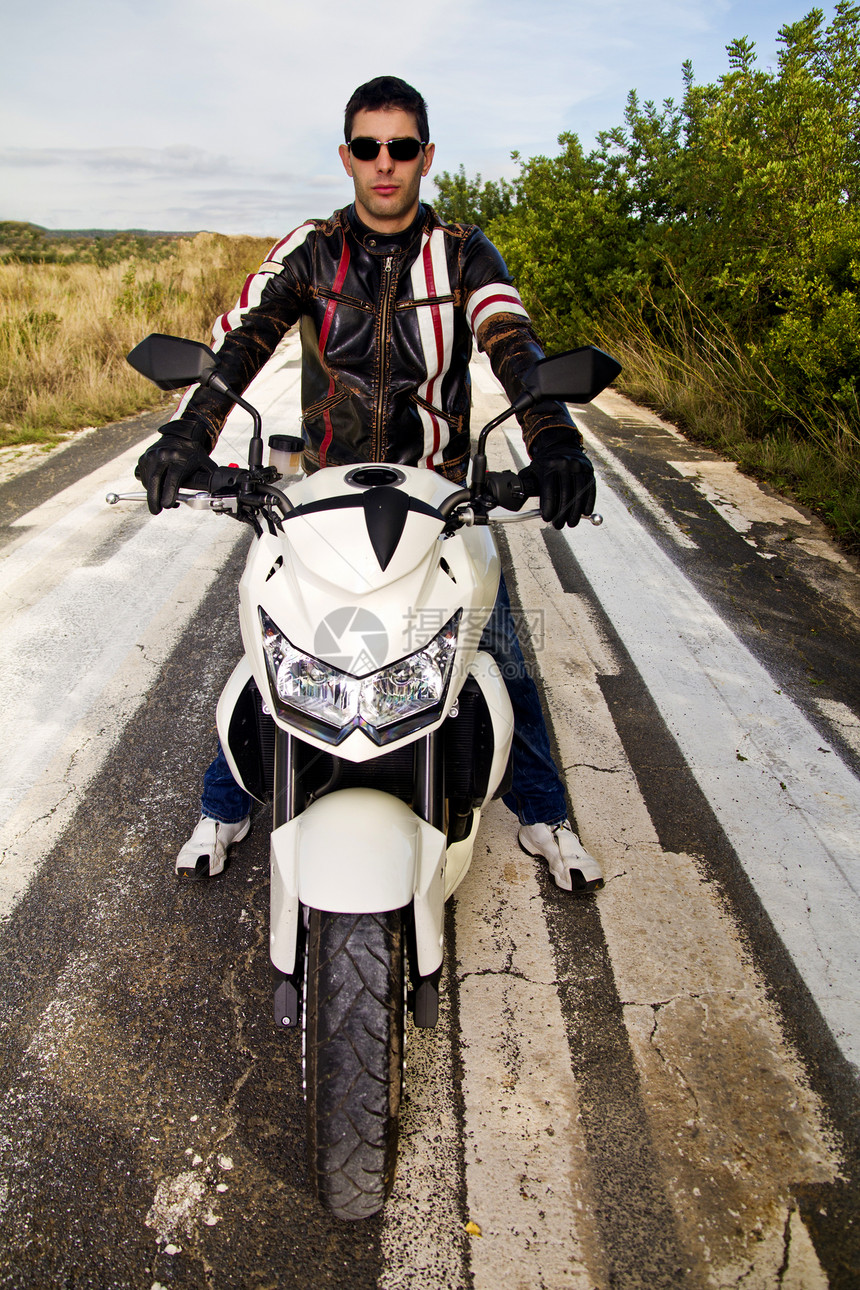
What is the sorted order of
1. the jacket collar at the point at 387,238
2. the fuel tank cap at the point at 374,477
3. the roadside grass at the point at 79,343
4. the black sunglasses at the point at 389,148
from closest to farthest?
the fuel tank cap at the point at 374,477 → the black sunglasses at the point at 389,148 → the jacket collar at the point at 387,238 → the roadside grass at the point at 79,343

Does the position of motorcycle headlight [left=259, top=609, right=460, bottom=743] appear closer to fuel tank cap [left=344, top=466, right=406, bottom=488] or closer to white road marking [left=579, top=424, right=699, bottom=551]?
fuel tank cap [left=344, top=466, right=406, bottom=488]

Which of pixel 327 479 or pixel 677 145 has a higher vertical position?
pixel 677 145

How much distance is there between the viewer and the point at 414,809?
1.75m

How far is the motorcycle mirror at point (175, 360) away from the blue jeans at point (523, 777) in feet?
3.61

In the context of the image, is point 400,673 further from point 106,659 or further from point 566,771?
point 106,659

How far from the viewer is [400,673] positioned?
1589mm

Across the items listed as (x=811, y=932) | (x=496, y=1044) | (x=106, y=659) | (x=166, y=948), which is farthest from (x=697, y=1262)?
(x=106, y=659)

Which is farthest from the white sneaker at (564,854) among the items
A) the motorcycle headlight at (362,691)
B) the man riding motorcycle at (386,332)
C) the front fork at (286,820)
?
the motorcycle headlight at (362,691)

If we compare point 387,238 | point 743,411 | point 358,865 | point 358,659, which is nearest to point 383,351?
point 387,238

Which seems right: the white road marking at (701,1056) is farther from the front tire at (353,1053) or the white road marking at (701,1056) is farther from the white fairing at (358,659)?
the white fairing at (358,659)

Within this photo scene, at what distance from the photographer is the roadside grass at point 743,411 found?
19.4 ft

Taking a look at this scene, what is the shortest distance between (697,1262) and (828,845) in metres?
1.59

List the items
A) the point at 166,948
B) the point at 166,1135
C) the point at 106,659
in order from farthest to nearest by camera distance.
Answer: the point at 106,659 → the point at 166,948 → the point at 166,1135

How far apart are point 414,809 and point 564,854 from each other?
1070 millimetres
